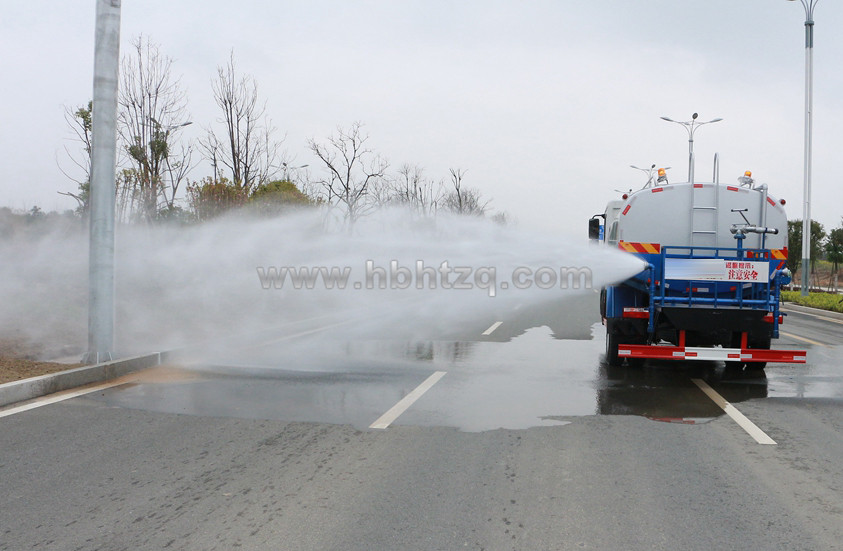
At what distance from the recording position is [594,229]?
11555 millimetres

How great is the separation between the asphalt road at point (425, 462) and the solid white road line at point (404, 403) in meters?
0.04

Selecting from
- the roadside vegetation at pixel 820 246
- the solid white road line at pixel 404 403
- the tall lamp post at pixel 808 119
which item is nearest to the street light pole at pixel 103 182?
the solid white road line at pixel 404 403

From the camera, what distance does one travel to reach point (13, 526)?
3941 millimetres

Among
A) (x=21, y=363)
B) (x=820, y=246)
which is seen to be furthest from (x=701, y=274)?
(x=820, y=246)

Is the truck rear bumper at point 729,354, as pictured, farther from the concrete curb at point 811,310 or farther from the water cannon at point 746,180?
the concrete curb at point 811,310

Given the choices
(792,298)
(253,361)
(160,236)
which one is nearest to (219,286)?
(160,236)

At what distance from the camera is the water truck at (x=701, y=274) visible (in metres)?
7.96

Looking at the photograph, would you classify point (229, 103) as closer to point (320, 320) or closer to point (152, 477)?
point (320, 320)

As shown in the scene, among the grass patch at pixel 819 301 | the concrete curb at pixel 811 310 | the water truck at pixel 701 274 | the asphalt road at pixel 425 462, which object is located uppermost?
the water truck at pixel 701 274

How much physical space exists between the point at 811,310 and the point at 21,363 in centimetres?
2452

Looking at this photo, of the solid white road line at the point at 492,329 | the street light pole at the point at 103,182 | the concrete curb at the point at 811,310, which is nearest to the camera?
the street light pole at the point at 103,182

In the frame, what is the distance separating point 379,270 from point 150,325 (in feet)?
17.3

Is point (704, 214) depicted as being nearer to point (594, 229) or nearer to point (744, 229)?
point (744, 229)

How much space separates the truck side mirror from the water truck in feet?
4.85
